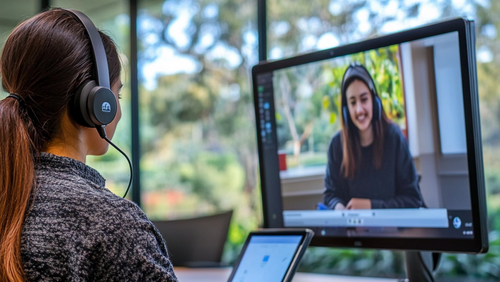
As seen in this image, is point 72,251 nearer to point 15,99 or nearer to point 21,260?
point 21,260

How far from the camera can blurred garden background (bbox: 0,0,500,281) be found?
3.61 meters

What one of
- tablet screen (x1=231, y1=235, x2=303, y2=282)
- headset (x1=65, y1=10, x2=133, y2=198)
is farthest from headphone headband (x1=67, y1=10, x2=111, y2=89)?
tablet screen (x1=231, y1=235, x2=303, y2=282)

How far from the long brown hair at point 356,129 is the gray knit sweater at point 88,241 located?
716mm

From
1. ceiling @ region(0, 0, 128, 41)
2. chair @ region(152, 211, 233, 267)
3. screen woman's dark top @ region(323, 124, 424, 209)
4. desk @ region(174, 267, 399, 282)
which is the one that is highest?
ceiling @ region(0, 0, 128, 41)

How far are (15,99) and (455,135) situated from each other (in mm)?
926

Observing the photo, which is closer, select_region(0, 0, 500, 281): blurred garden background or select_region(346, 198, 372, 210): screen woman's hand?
select_region(346, 198, 372, 210): screen woman's hand

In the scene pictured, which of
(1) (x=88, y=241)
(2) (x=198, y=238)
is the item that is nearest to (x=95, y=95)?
(1) (x=88, y=241)

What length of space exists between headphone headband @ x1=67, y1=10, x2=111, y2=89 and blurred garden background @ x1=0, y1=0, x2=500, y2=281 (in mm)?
2675

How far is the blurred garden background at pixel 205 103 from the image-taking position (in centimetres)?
361

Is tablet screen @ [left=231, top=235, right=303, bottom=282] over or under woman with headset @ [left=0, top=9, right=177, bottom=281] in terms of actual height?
under

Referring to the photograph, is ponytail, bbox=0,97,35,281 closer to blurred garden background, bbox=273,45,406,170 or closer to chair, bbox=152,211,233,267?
blurred garden background, bbox=273,45,406,170

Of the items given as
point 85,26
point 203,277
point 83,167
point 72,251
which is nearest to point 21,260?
point 72,251

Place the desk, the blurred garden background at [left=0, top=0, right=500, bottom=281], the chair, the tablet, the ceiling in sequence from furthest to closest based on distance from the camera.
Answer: the ceiling → the blurred garden background at [left=0, top=0, right=500, bottom=281] → the chair → the desk → the tablet

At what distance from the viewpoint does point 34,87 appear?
830mm
